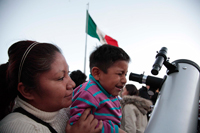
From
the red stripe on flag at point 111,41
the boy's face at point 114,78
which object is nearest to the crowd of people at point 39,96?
the boy's face at point 114,78

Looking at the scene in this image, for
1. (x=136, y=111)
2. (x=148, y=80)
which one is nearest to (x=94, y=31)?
(x=136, y=111)

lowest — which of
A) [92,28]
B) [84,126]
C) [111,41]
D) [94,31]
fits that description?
[84,126]

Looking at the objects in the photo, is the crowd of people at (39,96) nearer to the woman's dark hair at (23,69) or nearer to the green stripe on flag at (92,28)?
the woman's dark hair at (23,69)

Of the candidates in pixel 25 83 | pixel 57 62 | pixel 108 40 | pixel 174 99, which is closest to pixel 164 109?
pixel 174 99

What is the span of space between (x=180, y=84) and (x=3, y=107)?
128 cm

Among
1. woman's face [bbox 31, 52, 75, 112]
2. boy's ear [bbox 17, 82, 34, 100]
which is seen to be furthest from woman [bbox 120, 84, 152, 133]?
boy's ear [bbox 17, 82, 34, 100]

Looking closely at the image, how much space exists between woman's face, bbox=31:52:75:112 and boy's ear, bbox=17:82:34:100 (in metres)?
0.04

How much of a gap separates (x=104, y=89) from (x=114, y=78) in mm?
151

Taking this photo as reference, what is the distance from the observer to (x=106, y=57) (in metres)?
1.44

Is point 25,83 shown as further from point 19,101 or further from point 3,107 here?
point 3,107

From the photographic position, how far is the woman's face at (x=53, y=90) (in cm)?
80

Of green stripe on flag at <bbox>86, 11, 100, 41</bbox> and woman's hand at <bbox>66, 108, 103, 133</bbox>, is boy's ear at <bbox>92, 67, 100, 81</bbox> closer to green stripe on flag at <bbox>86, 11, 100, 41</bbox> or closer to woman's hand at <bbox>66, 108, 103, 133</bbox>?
woman's hand at <bbox>66, 108, 103, 133</bbox>

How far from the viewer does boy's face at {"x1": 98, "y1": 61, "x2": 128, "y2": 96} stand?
1.28 metres

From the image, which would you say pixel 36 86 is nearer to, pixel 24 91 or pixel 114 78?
pixel 24 91
